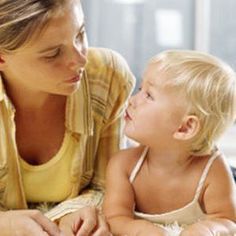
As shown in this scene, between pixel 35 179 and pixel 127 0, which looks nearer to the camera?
pixel 35 179

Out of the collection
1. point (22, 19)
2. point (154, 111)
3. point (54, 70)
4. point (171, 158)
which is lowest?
point (171, 158)

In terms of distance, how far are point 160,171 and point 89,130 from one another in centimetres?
18

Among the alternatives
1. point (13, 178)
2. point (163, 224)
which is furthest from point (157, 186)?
point (13, 178)

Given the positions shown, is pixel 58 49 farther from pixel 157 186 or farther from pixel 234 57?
pixel 234 57

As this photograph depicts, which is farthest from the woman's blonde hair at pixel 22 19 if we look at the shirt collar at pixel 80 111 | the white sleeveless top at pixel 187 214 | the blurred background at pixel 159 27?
the blurred background at pixel 159 27

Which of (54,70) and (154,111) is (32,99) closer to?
(54,70)

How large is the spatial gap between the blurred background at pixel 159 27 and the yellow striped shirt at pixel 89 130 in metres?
0.72

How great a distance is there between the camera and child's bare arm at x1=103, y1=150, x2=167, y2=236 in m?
1.31

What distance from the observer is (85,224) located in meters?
1.26

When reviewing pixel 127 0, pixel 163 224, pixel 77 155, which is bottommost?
pixel 163 224

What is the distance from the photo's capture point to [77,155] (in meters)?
1.48

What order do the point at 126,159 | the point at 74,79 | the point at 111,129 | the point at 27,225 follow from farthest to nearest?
the point at 111,129 < the point at 126,159 < the point at 74,79 < the point at 27,225

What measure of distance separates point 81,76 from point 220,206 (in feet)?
1.28

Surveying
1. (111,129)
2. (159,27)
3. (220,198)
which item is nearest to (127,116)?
(111,129)
